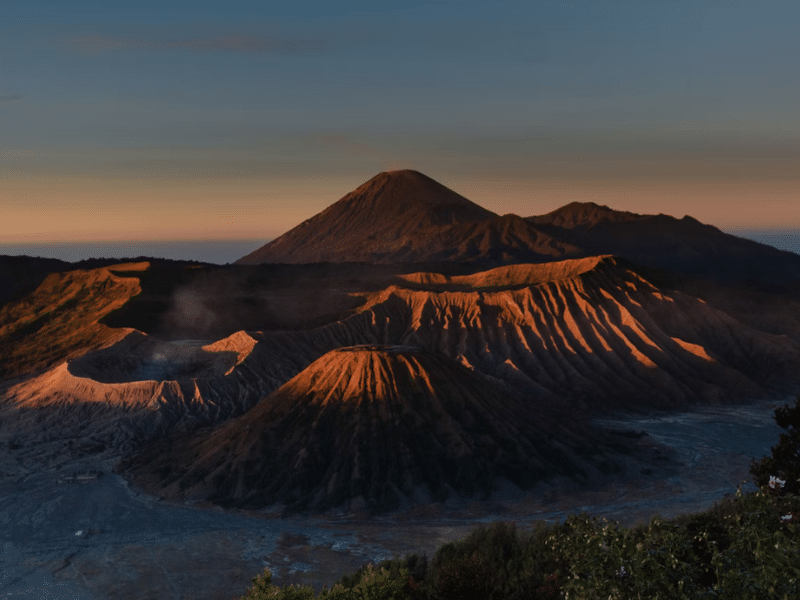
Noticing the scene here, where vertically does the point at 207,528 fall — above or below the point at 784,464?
below

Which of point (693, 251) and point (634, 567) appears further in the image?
point (693, 251)

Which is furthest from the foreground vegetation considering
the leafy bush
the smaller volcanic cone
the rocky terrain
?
the rocky terrain

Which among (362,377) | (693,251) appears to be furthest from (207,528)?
(693,251)

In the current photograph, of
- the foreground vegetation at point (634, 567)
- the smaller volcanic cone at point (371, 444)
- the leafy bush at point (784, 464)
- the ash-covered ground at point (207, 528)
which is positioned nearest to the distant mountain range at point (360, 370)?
the smaller volcanic cone at point (371, 444)

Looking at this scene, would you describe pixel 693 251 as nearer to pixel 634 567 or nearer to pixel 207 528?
pixel 207 528

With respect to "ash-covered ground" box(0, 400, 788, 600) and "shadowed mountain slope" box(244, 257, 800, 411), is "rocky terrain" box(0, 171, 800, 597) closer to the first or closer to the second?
"shadowed mountain slope" box(244, 257, 800, 411)

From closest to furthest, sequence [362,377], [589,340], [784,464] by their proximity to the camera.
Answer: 1. [784,464]
2. [362,377]
3. [589,340]

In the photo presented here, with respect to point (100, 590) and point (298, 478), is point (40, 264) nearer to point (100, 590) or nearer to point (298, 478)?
point (298, 478)
